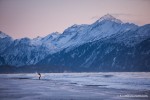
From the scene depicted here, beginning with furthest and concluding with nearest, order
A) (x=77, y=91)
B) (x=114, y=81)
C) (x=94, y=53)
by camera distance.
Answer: (x=94, y=53) → (x=114, y=81) → (x=77, y=91)

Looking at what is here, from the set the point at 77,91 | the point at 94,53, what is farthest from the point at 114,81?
the point at 94,53

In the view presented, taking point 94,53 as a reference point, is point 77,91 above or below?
below

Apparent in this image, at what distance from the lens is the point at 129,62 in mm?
77250

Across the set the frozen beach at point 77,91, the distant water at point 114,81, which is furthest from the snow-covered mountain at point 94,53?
the frozen beach at point 77,91

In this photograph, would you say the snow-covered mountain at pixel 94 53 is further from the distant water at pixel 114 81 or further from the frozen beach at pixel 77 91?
the frozen beach at pixel 77 91

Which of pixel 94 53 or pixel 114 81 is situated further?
pixel 94 53

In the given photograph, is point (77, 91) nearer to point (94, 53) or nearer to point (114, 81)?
point (114, 81)

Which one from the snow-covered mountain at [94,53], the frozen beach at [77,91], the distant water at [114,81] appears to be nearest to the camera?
the frozen beach at [77,91]

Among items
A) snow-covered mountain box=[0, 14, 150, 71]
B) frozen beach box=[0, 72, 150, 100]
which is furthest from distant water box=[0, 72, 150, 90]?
snow-covered mountain box=[0, 14, 150, 71]

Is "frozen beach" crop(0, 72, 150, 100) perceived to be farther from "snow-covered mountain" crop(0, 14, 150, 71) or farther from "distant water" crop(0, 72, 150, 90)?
"snow-covered mountain" crop(0, 14, 150, 71)

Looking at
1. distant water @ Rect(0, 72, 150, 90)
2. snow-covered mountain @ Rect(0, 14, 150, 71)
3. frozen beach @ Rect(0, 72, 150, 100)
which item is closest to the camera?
frozen beach @ Rect(0, 72, 150, 100)

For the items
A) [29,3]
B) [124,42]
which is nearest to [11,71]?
[124,42]

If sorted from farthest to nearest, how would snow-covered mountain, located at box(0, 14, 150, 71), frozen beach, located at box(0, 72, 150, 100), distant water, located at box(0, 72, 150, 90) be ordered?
snow-covered mountain, located at box(0, 14, 150, 71) < distant water, located at box(0, 72, 150, 90) < frozen beach, located at box(0, 72, 150, 100)

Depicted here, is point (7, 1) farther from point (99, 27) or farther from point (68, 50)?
point (99, 27)
